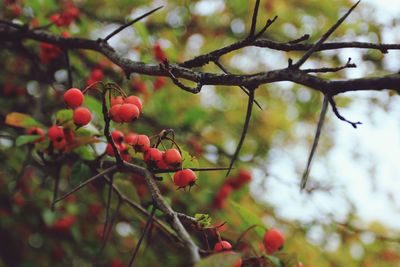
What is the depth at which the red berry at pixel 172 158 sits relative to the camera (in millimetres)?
1359

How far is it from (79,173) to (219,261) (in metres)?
1.20

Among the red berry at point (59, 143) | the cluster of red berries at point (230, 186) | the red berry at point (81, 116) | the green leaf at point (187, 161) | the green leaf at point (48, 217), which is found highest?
the red berry at point (81, 116)

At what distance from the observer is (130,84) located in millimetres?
3354

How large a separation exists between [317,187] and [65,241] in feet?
6.87

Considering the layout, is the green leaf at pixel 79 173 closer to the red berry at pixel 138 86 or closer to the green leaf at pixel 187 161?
the green leaf at pixel 187 161

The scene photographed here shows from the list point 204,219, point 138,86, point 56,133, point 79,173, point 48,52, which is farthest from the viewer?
point 138,86

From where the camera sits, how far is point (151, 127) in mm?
3412

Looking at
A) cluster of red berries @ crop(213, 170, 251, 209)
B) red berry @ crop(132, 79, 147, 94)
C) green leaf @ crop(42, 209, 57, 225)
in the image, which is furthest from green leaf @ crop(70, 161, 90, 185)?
cluster of red berries @ crop(213, 170, 251, 209)

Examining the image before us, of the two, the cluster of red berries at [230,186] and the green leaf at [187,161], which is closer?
the green leaf at [187,161]

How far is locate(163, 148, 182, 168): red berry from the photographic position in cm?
136

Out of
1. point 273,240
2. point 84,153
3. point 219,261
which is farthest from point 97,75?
point 219,261

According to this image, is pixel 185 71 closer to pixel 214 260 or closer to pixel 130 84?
pixel 214 260

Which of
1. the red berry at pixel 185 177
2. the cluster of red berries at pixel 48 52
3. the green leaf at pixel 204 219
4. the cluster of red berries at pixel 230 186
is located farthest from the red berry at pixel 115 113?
the cluster of red berries at pixel 230 186

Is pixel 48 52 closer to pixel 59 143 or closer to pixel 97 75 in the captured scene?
pixel 97 75
